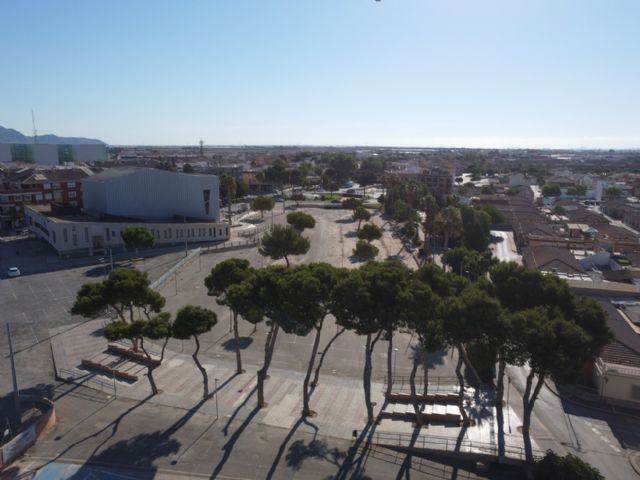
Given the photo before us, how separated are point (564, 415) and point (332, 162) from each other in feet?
435

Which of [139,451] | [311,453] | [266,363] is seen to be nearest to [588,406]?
[311,453]

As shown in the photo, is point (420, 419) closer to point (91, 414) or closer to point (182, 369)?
point (182, 369)

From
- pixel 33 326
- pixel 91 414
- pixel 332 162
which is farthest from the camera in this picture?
pixel 332 162

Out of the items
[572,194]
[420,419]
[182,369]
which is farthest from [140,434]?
[572,194]

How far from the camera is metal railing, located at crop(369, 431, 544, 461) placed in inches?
785

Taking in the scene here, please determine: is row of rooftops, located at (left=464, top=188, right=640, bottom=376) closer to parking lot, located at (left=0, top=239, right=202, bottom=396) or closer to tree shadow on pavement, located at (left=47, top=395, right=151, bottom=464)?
tree shadow on pavement, located at (left=47, top=395, right=151, bottom=464)

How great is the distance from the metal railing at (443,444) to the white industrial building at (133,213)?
138 ft

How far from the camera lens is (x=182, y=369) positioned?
89.9ft

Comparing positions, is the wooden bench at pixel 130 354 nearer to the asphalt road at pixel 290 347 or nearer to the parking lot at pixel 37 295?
the asphalt road at pixel 290 347

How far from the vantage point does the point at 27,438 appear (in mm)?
19812

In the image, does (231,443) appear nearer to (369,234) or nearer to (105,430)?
(105,430)

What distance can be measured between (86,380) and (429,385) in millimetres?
19627

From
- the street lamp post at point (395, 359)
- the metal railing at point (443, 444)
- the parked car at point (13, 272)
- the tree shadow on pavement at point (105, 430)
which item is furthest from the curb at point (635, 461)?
the parked car at point (13, 272)

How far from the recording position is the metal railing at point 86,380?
82.8ft
